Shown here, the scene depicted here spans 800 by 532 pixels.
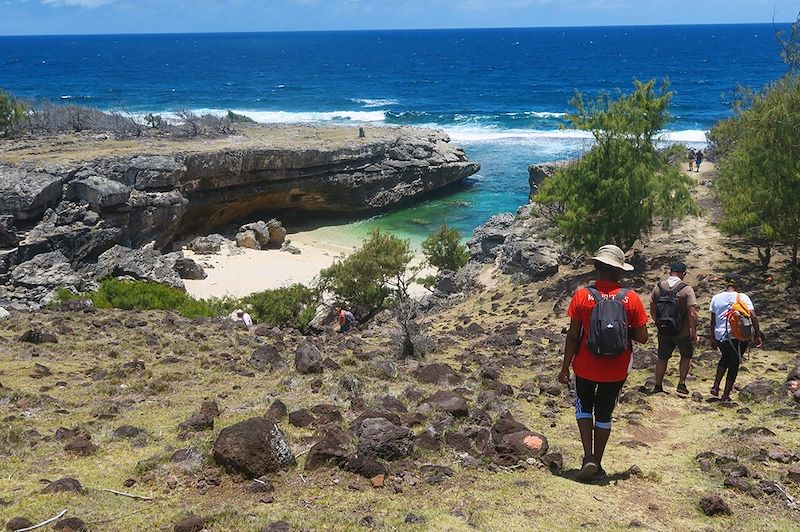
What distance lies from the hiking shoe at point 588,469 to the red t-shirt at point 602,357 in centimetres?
86

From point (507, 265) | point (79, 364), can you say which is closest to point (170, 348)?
point (79, 364)

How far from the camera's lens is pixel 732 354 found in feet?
32.3

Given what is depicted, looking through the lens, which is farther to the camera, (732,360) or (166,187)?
(166,187)

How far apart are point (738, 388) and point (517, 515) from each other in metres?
5.80

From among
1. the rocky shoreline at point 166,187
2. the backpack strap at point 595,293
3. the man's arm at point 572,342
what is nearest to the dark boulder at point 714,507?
the man's arm at point 572,342

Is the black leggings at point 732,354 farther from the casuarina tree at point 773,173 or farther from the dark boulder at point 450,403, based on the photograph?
the casuarina tree at point 773,173

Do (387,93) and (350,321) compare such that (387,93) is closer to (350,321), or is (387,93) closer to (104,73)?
(104,73)

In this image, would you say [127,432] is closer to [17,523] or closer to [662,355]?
[17,523]

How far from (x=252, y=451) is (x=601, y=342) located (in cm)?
355

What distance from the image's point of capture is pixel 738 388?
1055 centimetres

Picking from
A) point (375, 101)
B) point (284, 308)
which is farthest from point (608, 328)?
point (375, 101)

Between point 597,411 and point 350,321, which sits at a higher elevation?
point 597,411

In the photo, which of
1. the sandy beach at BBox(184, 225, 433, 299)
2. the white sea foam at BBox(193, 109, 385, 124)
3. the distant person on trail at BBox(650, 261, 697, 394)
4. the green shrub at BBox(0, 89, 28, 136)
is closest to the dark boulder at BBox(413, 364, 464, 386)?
the distant person on trail at BBox(650, 261, 697, 394)

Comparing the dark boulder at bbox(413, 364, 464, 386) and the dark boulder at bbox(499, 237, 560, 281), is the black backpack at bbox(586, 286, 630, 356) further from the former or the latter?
the dark boulder at bbox(499, 237, 560, 281)
